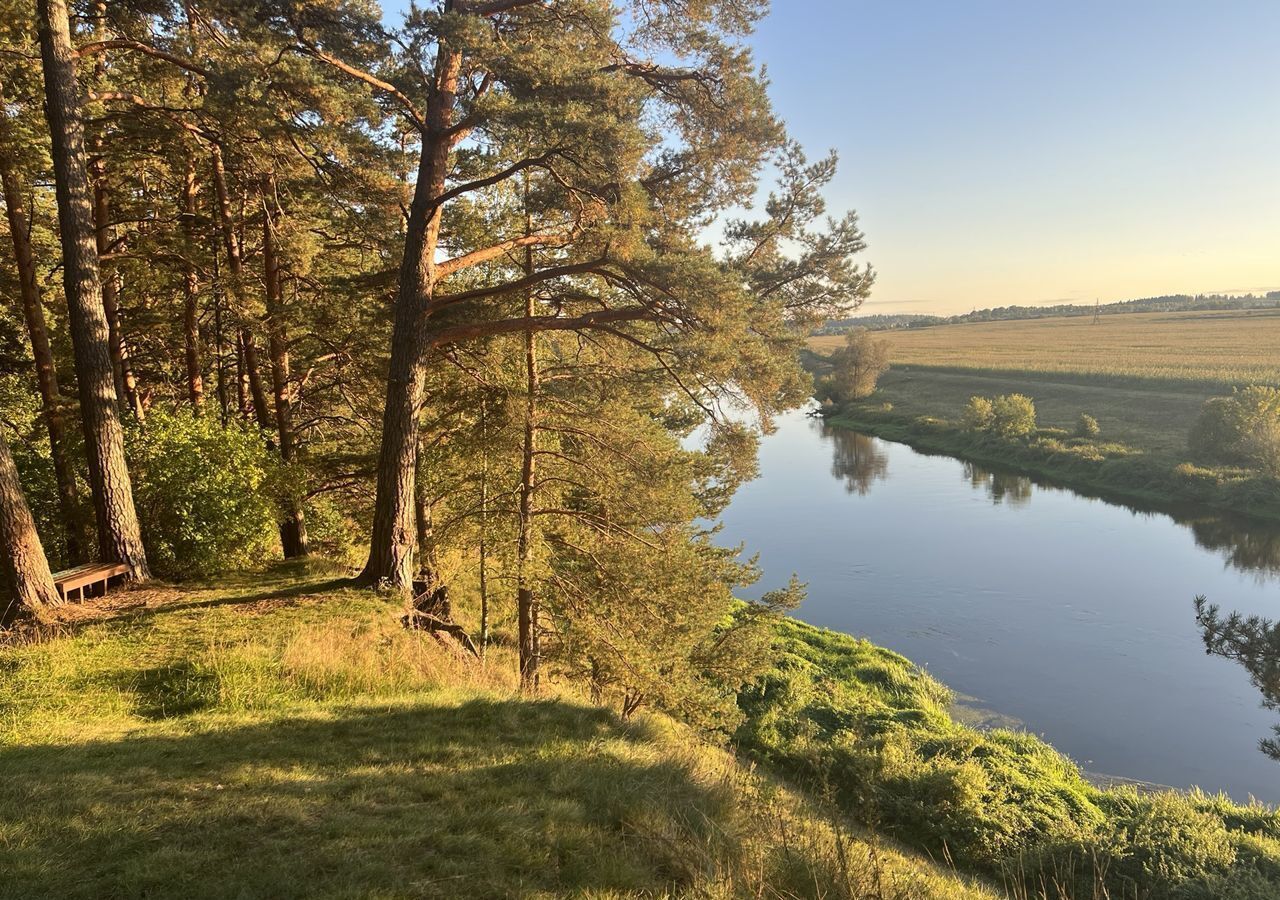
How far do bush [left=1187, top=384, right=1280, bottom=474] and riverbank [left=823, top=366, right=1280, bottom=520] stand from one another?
94 centimetres

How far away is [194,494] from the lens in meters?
8.69

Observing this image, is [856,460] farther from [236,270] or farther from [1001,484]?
[236,270]

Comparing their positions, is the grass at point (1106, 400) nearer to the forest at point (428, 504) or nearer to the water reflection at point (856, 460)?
the water reflection at point (856, 460)

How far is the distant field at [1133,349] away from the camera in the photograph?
5144 cm

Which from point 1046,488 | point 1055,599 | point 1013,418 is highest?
point 1013,418

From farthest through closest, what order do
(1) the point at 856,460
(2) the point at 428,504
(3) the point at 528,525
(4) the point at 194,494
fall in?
(1) the point at 856,460 → (2) the point at 428,504 → (3) the point at 528,525 → (4) the point at 194,494

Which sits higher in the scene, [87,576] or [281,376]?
[281,376]

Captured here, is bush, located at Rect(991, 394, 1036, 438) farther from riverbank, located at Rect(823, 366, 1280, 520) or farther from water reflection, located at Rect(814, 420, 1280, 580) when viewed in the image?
water reflection, located at Rect(814, 420, 1280, 580)

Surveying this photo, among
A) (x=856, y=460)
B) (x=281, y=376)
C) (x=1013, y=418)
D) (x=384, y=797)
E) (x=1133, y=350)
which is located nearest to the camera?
(x=384, y=797)

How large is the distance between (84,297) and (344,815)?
22.8 feet

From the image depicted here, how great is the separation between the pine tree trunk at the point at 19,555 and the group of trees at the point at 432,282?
29 mm

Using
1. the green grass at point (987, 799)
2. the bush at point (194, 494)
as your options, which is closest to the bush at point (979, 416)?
the green grass at point (987, 799)

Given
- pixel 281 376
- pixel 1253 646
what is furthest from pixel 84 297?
pixel 1253 646

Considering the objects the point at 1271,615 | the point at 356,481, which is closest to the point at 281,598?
the point at 356,481
